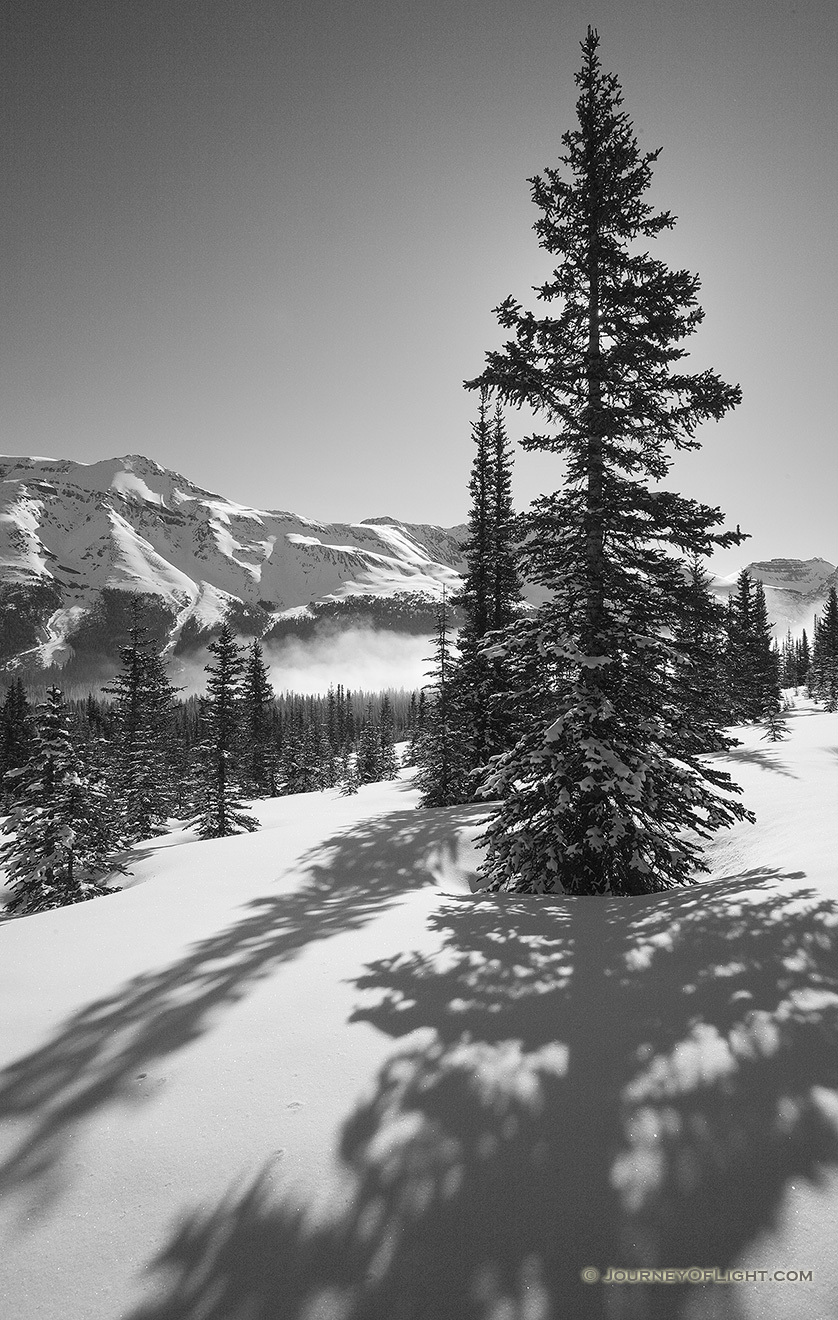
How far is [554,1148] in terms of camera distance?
2752 millimetres

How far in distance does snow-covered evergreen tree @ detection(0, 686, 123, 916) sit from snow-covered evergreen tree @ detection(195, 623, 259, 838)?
764 cm

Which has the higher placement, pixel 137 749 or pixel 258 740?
pixel 137 749

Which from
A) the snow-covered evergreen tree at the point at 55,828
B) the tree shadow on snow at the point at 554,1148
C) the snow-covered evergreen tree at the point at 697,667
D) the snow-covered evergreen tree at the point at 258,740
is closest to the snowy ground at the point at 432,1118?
the tree shadow on snow at the point at 554,1148

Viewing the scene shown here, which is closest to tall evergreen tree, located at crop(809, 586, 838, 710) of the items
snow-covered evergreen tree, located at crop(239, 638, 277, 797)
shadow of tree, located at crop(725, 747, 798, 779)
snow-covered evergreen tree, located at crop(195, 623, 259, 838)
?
shadow of tree, located at crop(725, 747, 798, 779)

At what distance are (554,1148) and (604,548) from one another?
821cm

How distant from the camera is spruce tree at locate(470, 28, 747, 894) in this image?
825 cm

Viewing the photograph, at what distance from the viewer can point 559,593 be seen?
9.16 meters

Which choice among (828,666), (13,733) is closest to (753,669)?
(828,666)

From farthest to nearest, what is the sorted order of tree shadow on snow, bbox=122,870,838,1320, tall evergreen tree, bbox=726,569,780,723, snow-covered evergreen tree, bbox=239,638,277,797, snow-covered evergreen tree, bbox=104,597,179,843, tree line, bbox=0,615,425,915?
snow-covered evergreen tree, bbox=239,638,277,797, tall evergreen tree, bbox=726,569,780,723, snow-covered evergreen tree, bbox=104,597,179,843, tree line, bbox=0,615,425,915, tree shadow on snow, bbox=122,870,838,1320

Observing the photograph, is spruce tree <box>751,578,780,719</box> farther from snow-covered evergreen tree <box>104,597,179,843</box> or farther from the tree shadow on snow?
the tree shadow on snow

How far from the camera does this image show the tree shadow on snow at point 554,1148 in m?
2.12

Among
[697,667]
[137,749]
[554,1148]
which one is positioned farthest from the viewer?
[137,749]

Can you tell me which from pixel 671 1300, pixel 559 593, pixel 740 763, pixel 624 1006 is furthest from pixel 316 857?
pixel 740 763

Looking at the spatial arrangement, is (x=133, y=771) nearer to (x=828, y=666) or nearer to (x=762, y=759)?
(x=762, y=759)
